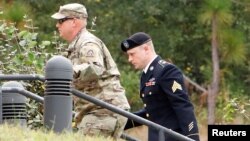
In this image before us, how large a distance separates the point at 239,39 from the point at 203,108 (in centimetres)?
280

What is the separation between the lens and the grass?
803 centimetres

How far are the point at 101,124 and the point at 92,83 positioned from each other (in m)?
0.36

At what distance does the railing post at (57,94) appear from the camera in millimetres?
8508

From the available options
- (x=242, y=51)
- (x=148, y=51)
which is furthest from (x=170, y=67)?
(x=242, y=51)

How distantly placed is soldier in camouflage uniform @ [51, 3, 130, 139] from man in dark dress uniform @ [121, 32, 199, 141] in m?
0.27

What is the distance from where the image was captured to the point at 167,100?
899 cm

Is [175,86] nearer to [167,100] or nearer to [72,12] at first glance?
[167,100]

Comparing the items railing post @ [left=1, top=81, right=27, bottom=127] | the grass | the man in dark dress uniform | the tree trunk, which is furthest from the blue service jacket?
the tree trunk

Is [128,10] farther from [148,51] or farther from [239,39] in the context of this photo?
[148,51]

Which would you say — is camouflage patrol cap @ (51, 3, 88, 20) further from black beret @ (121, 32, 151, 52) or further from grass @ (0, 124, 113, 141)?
grass @ (0, 124, 113, 141)

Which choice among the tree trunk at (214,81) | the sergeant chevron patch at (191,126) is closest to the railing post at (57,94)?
the sergeant chevron patch at (191,126)

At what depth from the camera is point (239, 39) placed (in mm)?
20094

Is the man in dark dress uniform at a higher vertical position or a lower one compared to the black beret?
lower

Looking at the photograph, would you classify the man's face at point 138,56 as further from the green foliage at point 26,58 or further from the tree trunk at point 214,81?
the tree trunk at point 214,81
